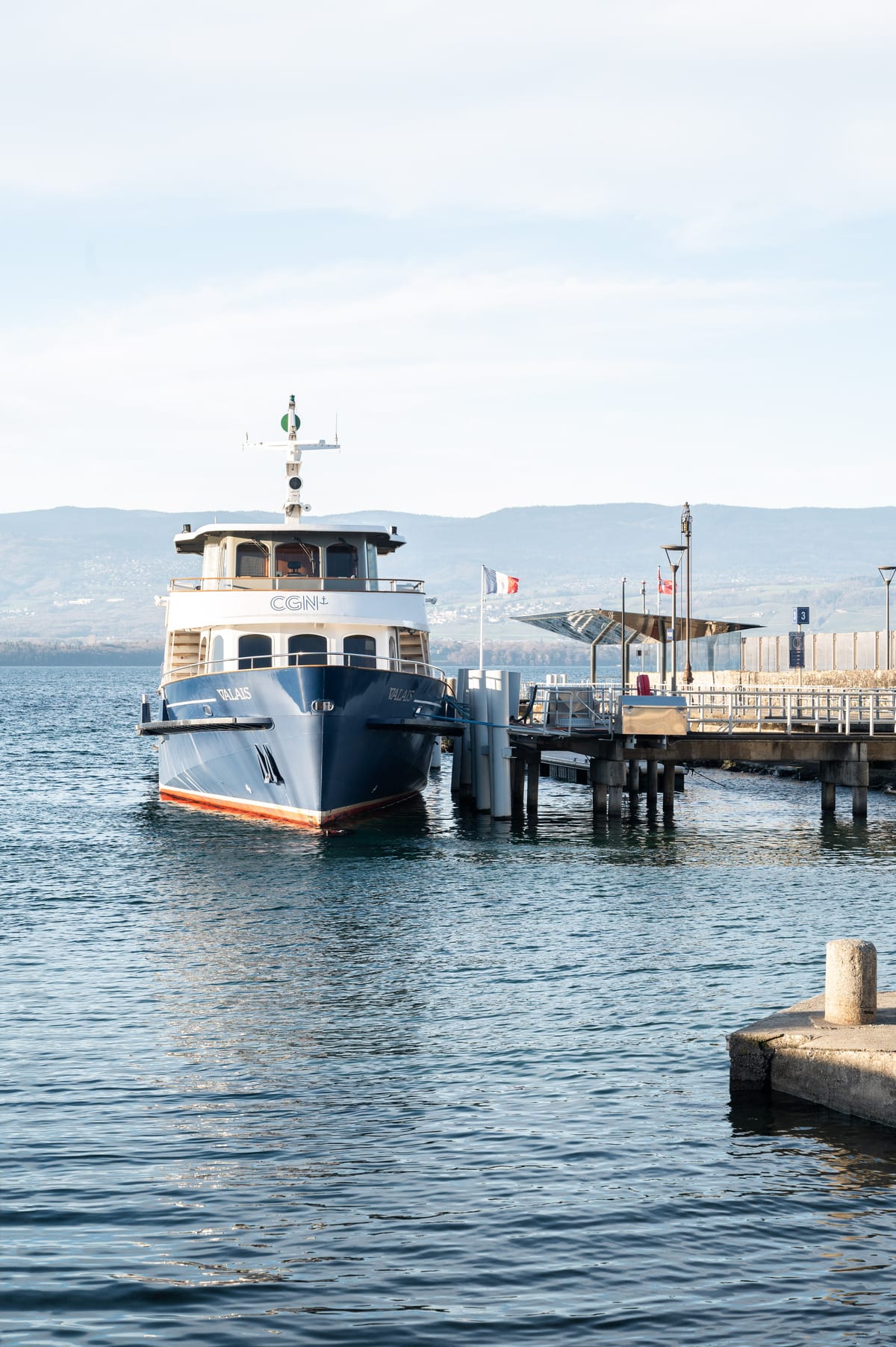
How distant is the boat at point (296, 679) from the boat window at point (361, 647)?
4 cm

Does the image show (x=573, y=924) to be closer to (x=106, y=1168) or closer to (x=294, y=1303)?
(x=106, y=1168)

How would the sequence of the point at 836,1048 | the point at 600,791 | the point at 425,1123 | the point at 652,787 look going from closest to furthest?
the point at 836,1048 < the point at 425,1123 < the point at 600,791 < the point at 652,787

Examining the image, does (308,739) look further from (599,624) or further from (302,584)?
(599,624)

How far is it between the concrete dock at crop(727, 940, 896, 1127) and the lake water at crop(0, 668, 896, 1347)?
22cm

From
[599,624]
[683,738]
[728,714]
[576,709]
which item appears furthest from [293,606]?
[599,624]

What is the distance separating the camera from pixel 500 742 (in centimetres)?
3709

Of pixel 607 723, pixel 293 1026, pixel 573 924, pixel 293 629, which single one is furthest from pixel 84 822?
→ pixel 293 1026

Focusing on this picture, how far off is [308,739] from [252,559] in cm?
796

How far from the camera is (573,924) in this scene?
23.6m

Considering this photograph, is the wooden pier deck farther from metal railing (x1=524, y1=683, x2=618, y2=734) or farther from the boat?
the boat

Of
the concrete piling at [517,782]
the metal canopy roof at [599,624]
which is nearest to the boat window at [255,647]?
the concrete piling at [517,782]

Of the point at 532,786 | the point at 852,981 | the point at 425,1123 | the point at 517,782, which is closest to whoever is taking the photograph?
the point at 425,1123

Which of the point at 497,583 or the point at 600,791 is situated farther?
the point at 497,583

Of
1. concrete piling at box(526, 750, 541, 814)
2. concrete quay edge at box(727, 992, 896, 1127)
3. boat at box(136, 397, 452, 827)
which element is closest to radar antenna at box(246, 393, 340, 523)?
boat at box(136, 397, 452, 827)
